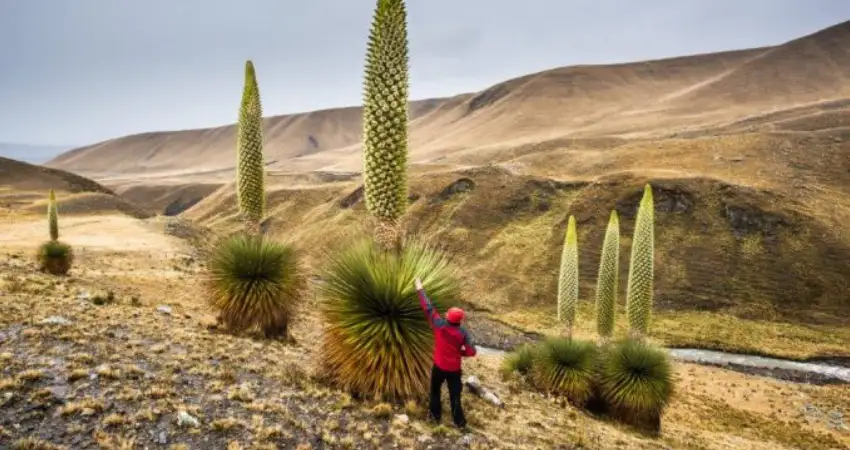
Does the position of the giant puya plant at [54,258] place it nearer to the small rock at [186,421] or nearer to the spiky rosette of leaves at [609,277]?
the small rock at [186,421]

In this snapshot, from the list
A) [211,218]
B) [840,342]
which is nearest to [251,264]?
[840,342]

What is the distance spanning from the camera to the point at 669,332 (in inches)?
1620

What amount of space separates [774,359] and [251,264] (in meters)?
38.7

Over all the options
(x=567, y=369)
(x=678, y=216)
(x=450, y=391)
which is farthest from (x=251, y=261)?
(x=678, y=216)

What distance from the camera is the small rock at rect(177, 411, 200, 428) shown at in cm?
704

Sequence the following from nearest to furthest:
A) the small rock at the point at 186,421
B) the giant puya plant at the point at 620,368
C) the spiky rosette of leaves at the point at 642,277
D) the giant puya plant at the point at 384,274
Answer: the small rock at the point at 186,421 → the giant puya plant at the point at 384,274 → the giant puya plant at the point at 620,368 → the spiky rosette of leaves at the point at 642,277

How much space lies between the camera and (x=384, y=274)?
8.05 m

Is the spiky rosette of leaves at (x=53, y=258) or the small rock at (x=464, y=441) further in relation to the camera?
the spiky rosette of leaves at (x=53, y=258)

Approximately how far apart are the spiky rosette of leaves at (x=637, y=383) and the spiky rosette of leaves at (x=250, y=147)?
10920mm

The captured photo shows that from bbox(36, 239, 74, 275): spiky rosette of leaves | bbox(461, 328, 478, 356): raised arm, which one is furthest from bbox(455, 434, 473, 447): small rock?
bbox(36, 239, 74, 275): spiky rosette of leaves

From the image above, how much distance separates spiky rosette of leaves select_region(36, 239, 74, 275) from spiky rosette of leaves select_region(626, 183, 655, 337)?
885 inches

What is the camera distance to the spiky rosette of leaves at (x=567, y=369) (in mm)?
14883

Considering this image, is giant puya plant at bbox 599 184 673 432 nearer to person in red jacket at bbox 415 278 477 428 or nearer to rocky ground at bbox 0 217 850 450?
rocky ground at bbox 0 217 850 450

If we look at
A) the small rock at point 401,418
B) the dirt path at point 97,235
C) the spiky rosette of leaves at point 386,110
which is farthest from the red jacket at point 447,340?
the dirt path at point 97,235
